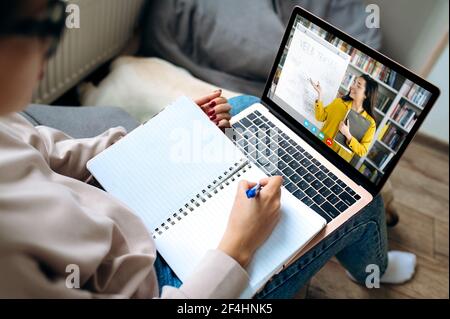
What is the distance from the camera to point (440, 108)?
171 cm

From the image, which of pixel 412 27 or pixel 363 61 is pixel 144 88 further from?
pixel 412 27

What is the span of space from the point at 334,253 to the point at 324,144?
8.7 inches

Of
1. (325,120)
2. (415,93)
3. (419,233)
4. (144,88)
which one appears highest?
(415,93)

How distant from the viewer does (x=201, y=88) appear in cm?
130

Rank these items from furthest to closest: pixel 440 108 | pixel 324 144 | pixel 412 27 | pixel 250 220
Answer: pixel 440 108 → pixel 412 27 → pixel 324 144 → pixel 250 220

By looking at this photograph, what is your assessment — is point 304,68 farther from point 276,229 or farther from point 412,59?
point 412,59

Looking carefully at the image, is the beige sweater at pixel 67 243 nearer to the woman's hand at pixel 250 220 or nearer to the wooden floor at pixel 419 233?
the woman's hand at pixel 250 220

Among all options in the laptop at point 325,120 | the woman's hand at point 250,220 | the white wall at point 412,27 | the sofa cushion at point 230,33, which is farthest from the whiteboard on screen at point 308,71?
the white wall at point 412,27

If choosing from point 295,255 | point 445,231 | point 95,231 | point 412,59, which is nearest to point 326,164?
point 295,255

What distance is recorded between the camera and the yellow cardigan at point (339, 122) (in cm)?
80

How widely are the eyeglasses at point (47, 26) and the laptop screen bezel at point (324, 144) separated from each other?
1.69ft

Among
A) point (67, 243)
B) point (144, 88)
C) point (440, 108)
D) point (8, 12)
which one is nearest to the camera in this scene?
point (8, 12)

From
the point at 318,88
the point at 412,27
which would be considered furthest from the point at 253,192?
the point at 412,27

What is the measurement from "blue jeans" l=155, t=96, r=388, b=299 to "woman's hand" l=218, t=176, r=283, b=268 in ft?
0.36
